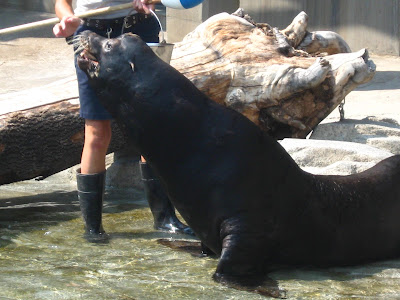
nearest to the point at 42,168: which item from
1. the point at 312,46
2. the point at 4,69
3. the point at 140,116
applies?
the point at 140,116

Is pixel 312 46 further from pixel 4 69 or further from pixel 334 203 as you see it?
pixel 4 69

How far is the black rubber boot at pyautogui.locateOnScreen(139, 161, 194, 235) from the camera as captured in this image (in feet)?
16.5

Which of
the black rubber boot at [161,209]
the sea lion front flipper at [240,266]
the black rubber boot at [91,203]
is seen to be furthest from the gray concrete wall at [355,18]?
the sea lion front flipper at [240,266]

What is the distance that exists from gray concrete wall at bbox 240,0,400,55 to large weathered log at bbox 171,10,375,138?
5395mm

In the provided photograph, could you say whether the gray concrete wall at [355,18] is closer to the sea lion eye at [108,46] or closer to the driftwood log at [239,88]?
the driftwood log at [239,88]

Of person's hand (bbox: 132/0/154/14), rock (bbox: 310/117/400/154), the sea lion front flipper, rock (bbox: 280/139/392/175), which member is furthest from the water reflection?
rock (bbox: 310/117/400/154)

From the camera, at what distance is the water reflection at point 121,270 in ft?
12.1

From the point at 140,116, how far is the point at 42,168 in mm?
1705

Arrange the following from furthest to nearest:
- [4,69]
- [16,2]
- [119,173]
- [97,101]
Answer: [16,2] < [4,69] < [119,173] < [97,101]

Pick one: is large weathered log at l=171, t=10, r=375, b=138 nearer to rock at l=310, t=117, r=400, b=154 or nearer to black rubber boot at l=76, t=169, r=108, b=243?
rock at l=310, t=117, r=400, b=154

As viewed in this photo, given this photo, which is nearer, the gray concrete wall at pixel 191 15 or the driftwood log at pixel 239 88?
the driftwood log at pixel 239 88

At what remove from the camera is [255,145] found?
4.06 meters

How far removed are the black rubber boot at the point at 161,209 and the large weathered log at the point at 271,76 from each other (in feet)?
3.80

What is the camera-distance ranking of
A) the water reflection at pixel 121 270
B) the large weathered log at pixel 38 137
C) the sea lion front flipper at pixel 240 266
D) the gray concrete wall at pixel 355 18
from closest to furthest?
the water reflection at pixel 121 270 < the sea lion front flipper at pixel 240 266 < the large weathered log at pixel 38 137 < the gray concrete wall at pixel 355 18
